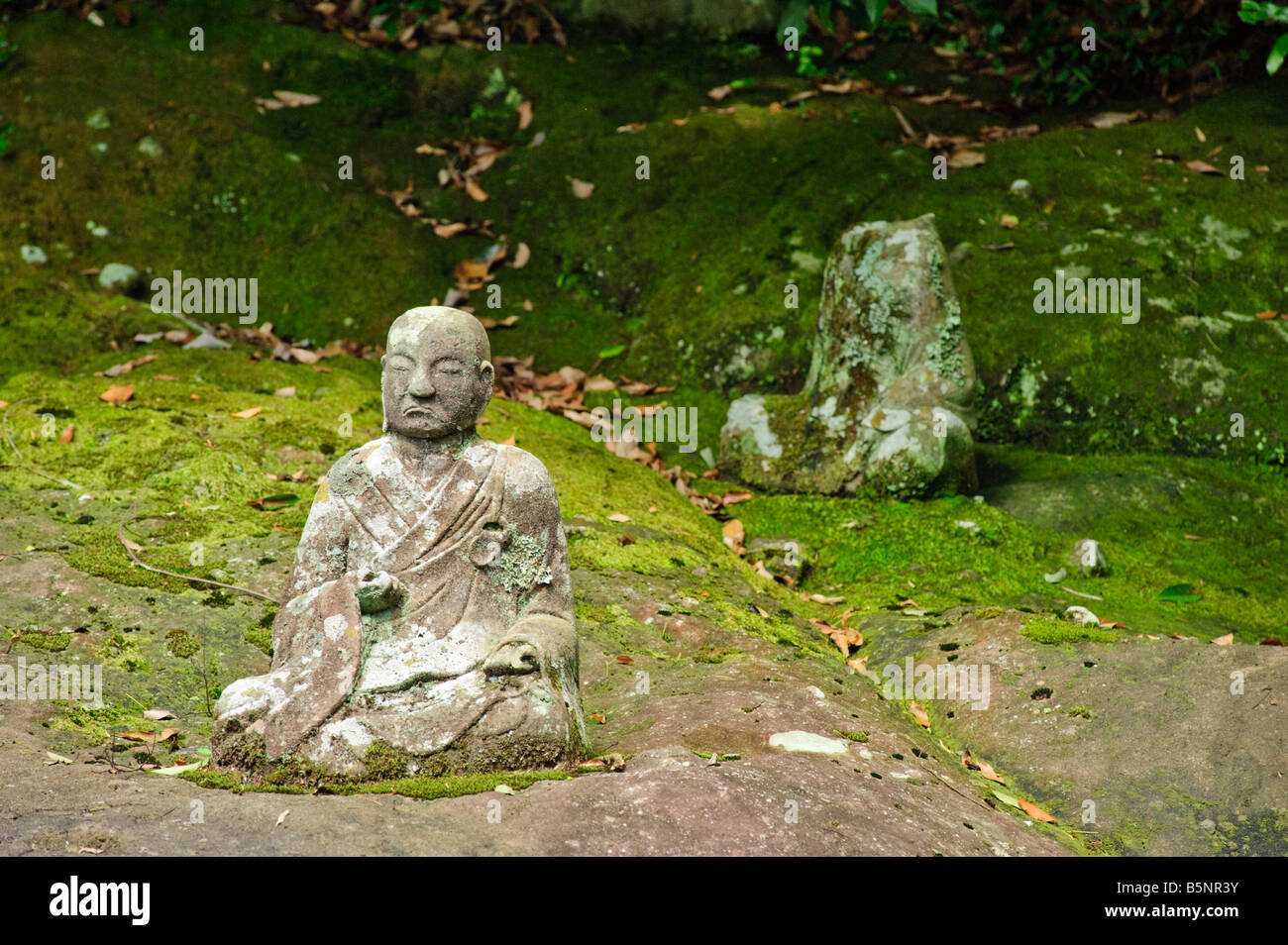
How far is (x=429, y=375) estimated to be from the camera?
5.69 m

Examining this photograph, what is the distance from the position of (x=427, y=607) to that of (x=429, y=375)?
988mm

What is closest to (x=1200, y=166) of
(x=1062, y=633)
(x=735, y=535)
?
(x=735, y=535)

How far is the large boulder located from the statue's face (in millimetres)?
4635

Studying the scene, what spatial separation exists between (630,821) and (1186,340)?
788 cm

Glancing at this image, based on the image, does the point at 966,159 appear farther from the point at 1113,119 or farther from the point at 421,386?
the point at 421,386

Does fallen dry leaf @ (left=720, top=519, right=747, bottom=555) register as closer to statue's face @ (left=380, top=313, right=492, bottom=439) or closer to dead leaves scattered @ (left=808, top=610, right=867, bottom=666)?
dead leaves scattered @ (left=808, top=610, right=867, bottom=666)

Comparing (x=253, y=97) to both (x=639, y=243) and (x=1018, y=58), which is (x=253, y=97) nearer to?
(x=639, y=243)

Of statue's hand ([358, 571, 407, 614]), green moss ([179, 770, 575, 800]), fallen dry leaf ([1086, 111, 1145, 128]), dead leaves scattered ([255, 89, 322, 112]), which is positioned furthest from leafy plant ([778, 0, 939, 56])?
dead leaves scattered ([255, 89, 322, 112])

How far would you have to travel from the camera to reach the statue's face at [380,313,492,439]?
224 inches

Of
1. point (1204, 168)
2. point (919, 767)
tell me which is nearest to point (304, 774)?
point (919, 767)

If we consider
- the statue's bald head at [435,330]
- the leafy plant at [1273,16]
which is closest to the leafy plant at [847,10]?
the leafy plant at [1273,16]

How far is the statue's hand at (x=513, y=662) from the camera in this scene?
5.31m

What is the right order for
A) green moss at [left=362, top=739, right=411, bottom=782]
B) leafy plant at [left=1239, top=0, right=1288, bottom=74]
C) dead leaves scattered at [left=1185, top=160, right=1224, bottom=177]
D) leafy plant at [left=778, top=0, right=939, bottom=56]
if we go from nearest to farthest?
green moss at [left=362, top=739, right=411, bottom=782]
leafy plant at [left=778, top=0, right=939, bottom=56]
leafy plant at [left=1239, top=0, right=1288, bottom=74]
dead leaves scattered at [left=1185, top=160, right=1224, bottom=177]

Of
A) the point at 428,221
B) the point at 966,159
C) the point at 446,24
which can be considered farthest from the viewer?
the point at 446,24
